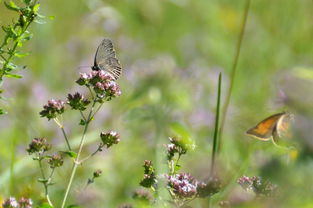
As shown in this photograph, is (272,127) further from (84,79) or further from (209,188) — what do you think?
(84,79)

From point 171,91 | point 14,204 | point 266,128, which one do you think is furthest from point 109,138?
point 171,91

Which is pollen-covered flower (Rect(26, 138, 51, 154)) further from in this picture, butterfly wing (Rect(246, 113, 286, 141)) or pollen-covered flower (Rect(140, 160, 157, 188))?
butterfly wing (Rect(246, 113, 286, 141))

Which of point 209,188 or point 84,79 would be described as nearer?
point 209,188

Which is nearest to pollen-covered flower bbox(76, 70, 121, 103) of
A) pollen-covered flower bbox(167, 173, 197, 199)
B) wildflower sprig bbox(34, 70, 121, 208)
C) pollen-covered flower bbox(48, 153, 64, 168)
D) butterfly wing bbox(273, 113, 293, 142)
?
wildflower sprig bbox(34, 70, 121, 208)

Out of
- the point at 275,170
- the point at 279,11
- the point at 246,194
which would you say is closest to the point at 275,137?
the point at 246,194

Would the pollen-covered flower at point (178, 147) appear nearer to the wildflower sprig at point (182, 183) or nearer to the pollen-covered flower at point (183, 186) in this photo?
the wildflower sprig at point (182, 183)

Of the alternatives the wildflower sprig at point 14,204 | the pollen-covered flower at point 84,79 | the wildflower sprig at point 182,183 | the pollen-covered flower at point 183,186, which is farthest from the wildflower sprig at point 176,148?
the wildflower sprig at point 14,204
